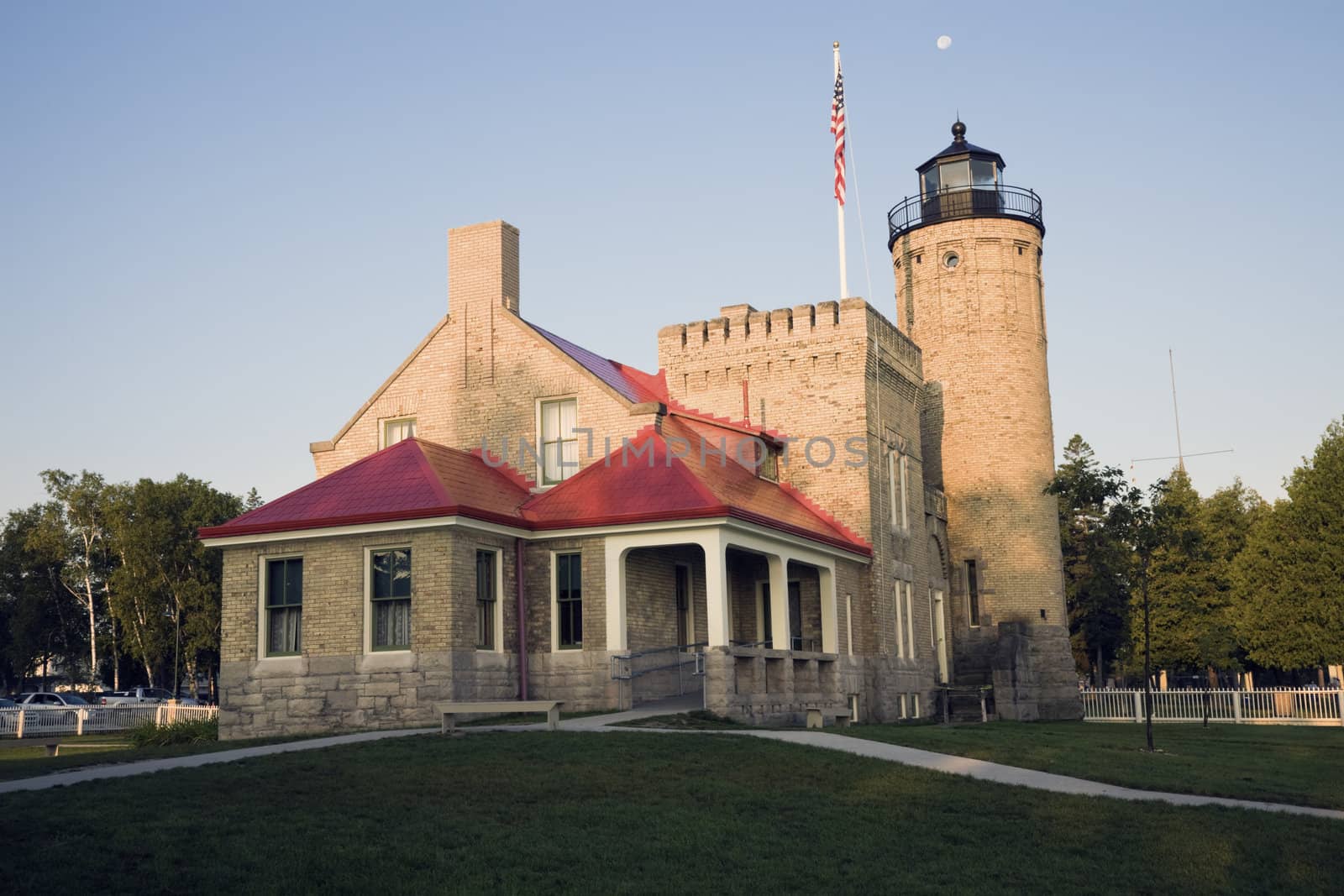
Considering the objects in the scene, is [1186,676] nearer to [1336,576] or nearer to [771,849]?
[1336,576]

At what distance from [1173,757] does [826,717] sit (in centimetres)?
742

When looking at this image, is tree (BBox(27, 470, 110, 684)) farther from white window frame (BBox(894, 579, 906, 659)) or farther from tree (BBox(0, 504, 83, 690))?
white window frame (BBox(894, 579, 906, 659))

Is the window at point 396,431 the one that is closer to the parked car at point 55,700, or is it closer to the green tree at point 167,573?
the parked car at point 55,700

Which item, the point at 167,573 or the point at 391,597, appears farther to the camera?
the point at 167,573

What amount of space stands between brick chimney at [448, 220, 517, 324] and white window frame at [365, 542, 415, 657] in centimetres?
830

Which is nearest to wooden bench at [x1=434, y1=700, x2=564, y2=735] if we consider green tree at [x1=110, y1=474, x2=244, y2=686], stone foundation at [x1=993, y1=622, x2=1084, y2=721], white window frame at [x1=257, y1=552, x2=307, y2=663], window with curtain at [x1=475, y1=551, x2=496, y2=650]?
window with curtain at [x1=475, y1=551, x2=496, y2=650]

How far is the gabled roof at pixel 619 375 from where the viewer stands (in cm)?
3022

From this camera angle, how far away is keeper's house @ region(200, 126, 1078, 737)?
2433 centimetres

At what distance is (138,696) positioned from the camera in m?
56.8

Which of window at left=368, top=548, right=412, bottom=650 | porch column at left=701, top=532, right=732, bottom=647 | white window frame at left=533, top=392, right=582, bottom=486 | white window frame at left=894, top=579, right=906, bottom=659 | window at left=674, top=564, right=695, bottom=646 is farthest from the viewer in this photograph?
white window frame at left=894, top=579, right=906, bottom=659

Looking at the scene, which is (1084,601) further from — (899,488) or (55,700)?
(55,700)

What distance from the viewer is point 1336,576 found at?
145 feet

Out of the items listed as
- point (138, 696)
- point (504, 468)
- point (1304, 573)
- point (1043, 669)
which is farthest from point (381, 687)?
point (138, 696)

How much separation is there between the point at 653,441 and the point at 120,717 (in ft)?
72.5
